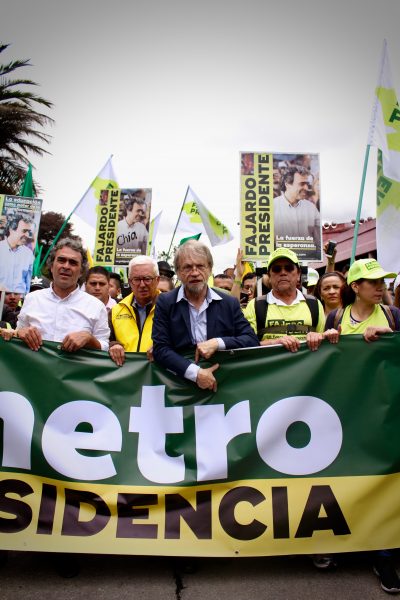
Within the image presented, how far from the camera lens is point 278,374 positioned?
3.23 m

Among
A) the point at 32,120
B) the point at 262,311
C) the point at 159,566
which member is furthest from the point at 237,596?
the point at 32,120

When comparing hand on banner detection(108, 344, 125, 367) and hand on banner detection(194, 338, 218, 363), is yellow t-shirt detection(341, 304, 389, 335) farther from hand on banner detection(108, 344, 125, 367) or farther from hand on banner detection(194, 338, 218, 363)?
hand on banner detection(108, 344, 125, 367)

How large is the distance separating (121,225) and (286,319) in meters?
7.08

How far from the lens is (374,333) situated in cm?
317

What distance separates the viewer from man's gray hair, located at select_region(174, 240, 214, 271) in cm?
325

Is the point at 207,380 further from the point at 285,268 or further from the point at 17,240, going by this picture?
the point at 17,240

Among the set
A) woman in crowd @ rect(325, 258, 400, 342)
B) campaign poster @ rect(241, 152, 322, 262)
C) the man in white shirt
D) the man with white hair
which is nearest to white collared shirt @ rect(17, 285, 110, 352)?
the man in white shirt

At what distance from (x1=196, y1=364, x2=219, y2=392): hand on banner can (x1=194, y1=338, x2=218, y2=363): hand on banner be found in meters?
0.11

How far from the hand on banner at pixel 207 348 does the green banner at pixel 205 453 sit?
0.18 meters

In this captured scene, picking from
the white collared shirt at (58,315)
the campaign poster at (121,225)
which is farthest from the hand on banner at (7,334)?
the campaign poster at (121,225)

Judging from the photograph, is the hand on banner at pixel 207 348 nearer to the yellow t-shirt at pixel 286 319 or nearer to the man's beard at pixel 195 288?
the man's beard at pixel 195 288

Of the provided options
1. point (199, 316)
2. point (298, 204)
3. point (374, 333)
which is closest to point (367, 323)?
point (374, 333)

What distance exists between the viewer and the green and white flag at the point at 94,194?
1005 cm

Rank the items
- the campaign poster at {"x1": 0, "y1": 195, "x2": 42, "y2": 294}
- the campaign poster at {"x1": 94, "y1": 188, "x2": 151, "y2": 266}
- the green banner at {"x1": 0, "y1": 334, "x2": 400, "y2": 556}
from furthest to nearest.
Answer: the campaign poster at {"x1": 94, "y1": 188, "x2": 151, "y2": 266} < the campaign poster at {"x1": 0, "y1": 195, "x2": 42, "y2": 294} < the green banner at {"x1": 0, "y1": 334, "x2": 400, "y2": 556}
